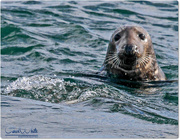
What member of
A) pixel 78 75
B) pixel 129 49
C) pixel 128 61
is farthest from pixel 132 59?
pixel 78 75

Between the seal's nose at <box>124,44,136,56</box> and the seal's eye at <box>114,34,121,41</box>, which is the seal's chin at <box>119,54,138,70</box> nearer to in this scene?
the seal's nose at <box>124,44,136,56</box>

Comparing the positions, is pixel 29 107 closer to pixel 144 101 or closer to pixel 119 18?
pixel 144 101

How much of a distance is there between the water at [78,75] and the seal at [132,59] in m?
0.20

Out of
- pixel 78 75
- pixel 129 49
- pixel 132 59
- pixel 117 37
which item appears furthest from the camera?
pixel 78 75

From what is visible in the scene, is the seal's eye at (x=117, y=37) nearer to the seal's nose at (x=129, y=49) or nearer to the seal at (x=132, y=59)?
the seal at (x=132, y=59)

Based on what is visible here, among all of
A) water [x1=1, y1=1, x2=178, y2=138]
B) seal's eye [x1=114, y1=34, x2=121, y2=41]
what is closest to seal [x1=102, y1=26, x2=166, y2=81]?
seal's eye [x1=114, y1=34, x2=121, y2=41]

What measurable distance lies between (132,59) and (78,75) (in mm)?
1286

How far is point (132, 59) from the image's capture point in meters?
7.09

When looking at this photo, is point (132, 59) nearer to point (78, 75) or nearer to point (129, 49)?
point (129, 49)

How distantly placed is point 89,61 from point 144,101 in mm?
3736

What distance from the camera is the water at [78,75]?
4844 millimetres

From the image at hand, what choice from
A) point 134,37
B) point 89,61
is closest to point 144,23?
point 89,61

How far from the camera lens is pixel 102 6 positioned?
15.3 m

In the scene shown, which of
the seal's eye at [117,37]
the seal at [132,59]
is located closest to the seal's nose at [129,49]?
the seal at [132,59]
